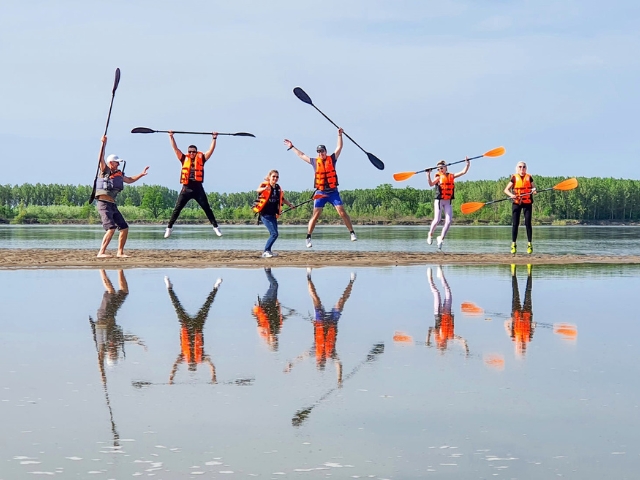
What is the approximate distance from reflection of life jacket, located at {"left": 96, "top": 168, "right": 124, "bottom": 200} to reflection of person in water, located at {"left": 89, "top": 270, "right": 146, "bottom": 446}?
707 cm

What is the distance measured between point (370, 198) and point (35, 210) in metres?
53.9

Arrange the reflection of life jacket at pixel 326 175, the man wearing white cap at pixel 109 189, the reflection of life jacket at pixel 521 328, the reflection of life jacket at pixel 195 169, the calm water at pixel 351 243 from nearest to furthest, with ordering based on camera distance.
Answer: the reflection of life jacket at pixel 521 328 < the man wearing white cap at pixel 109 189 < the reflection of life jacket at pixel 195 169 < the reflection of life jacket at pixel 326 175 < the calm water at pixel 351 243

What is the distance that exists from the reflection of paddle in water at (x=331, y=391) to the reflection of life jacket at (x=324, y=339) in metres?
0.34

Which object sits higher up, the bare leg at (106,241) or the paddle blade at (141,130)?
the paddle blade at (141,130)

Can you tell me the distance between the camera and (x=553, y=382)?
716 centimetres

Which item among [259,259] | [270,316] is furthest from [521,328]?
[259,259]

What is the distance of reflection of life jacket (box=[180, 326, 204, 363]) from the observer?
829cm

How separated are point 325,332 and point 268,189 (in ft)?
39.4

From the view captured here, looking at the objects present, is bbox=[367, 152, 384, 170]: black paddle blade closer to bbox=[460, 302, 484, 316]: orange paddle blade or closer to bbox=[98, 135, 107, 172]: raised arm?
bbox=[98, 135, 107, 172]: raised arm

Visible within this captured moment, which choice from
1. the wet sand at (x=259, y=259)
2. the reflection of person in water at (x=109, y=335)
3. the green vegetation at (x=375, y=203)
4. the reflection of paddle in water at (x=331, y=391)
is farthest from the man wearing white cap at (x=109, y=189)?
the green vegetation at (x=375, y=203)

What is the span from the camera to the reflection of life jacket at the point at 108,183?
20953 millimetres

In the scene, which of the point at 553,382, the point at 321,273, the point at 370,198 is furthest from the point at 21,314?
the point at 370,198

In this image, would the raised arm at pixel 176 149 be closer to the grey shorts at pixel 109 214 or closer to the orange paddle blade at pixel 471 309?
the grey shorts at pixel 109 214

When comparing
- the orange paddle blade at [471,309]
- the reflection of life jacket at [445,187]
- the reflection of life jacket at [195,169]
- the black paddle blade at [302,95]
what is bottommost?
the orange paddle blade at [471,309]
